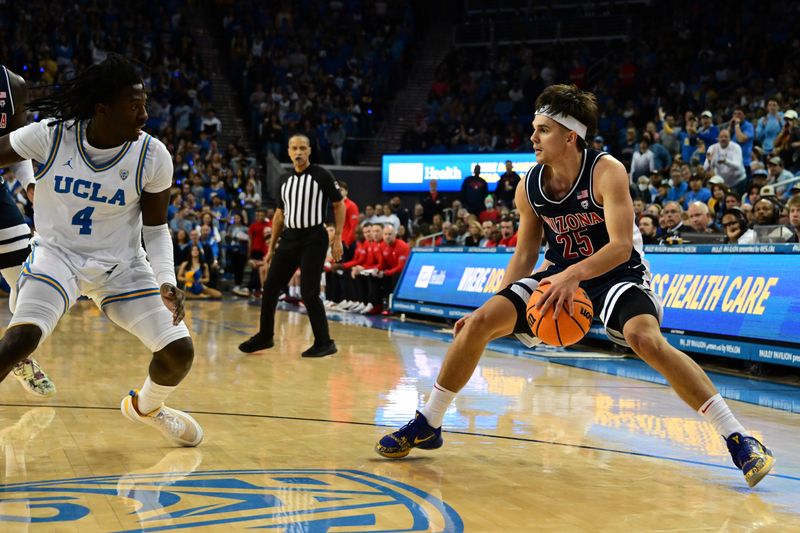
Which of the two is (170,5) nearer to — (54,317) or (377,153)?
(377,153)

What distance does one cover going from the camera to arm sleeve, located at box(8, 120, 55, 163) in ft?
14.6

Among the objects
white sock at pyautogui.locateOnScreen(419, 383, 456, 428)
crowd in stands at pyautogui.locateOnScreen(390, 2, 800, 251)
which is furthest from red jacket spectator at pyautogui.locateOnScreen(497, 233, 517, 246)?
white sock at pyautogui.locateOnScreen(419, 383, 456, 428)

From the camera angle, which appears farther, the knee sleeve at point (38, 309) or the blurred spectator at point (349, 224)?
the blurred spectator at point (349, 224)

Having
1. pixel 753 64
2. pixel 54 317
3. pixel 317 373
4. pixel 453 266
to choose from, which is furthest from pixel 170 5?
pixel 54 317

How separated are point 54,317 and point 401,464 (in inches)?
67.0

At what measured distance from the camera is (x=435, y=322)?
13938 millimetres

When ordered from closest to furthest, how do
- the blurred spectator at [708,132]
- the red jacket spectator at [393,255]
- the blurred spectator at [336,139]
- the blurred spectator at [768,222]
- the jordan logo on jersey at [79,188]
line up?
the jordan logo on jersey at [79,188], the blurred spectator at [768,222], the red jacket spectator at [393,255], the blurred spectator at [708,132], the blurred spectator at [336,139]

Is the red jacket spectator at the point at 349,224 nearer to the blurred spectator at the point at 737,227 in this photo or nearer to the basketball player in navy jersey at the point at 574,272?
the blurred spectator at the point at 737,227

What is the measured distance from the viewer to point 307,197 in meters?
8.84

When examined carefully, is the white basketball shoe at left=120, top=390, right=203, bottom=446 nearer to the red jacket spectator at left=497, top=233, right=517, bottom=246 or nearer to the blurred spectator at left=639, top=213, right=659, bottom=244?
the blurred spectator at left=639, top=213, right=659, bottom=244

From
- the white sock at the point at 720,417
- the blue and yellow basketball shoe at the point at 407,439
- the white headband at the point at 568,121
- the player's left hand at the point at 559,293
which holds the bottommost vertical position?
the blue and yellow basketball shoe at the point at 407,439

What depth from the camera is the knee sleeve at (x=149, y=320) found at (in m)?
4.59

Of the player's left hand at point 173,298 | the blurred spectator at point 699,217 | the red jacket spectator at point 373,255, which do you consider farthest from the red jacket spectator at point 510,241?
the player's left hand at point 173,298

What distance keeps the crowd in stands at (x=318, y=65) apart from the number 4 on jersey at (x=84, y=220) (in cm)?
1927
